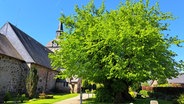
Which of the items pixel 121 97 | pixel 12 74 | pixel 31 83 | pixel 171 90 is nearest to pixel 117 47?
pixel 121 97

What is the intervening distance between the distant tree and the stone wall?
8485mm

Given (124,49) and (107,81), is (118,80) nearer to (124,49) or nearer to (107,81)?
(107,81)

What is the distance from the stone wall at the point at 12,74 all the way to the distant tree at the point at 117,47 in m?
8.49

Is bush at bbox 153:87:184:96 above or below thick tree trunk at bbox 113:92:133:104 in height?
above

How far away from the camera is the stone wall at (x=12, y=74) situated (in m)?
28.2

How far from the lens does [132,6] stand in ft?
77.7

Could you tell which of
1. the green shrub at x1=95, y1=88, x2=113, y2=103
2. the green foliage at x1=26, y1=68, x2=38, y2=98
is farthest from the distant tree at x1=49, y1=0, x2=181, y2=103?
the green foliage at x1=26, y1=68, x2=38, y2=98

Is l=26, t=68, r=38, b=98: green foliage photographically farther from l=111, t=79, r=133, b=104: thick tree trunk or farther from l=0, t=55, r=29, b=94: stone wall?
l=111, t=79, r=133, b=104: thick tree trunk

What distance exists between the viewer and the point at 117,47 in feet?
64.0

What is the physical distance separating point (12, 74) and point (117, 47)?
1668 cm

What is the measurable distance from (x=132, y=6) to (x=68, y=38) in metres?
7.27

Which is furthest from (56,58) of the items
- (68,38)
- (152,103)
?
(152,103)

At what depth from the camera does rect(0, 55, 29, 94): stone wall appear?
28.2 metres

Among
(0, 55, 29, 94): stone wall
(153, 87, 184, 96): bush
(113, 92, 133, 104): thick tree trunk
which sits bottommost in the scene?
(113, 92, 133, 104): thick tree trunk
